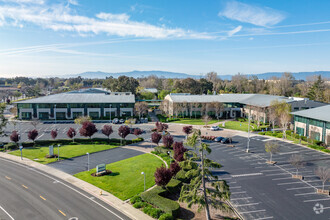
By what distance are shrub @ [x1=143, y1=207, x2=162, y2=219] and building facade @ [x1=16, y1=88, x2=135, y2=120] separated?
199ft

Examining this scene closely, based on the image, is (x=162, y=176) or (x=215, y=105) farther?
(x=215, y=105)

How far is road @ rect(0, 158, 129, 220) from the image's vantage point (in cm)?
2336

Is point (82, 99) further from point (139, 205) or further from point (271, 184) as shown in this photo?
point (271, 184)

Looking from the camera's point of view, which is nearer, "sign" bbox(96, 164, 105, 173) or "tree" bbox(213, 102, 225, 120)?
"sign" bbox(96, 164, 105, 173)

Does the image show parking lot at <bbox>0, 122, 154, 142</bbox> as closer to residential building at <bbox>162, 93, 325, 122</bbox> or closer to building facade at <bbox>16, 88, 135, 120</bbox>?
building facade at <bbox>16, 88, 135, 120</bbox>

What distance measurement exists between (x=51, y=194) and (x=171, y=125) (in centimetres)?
4883

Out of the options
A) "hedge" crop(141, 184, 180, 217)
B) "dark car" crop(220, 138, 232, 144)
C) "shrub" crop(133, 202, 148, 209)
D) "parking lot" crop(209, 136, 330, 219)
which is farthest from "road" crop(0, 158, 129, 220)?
"dark car" crop(220, 138, 232, 144)

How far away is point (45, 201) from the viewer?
26062 millimetres

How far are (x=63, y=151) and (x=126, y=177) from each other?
62.8ft

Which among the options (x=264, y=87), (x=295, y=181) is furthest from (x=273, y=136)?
(x=264, y=87)

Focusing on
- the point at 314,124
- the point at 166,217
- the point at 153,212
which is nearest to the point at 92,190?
the point at 153,212

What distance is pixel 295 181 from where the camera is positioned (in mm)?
32094

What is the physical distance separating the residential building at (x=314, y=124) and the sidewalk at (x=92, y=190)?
42.1m

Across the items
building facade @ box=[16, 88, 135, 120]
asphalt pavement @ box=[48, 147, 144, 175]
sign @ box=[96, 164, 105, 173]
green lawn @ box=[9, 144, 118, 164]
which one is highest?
building facade @ box=[16, 88, 135, 120]
